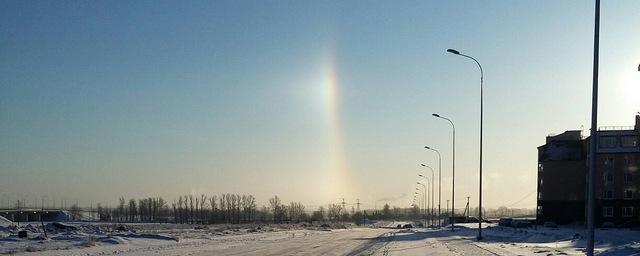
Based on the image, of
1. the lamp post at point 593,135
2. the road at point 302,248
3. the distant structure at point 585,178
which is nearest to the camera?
the lamp post at point 593,135

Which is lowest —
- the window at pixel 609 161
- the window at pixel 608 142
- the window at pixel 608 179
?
the window at pixel 608 179

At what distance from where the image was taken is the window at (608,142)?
99.1m

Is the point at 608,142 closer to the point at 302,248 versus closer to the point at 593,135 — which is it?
the point at 302,248

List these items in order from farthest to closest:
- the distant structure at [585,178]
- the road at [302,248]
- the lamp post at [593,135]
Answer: the distant structure at [585,178], the road at [302,248], the lamp post at [593,135]

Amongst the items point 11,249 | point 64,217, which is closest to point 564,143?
point 11,249

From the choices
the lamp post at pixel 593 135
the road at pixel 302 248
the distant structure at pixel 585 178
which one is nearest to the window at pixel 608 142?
the distant structure at pixel 585 178

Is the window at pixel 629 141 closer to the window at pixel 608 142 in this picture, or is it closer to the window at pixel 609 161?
the window at pixel 608 142

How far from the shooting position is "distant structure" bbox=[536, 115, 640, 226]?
97.2 meters

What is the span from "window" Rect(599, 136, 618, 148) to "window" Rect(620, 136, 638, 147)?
0.95 m

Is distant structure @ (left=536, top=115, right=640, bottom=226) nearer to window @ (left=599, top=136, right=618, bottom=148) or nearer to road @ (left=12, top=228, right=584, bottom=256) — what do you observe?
window @ (left=599, top=136, right=618, bottom=148)

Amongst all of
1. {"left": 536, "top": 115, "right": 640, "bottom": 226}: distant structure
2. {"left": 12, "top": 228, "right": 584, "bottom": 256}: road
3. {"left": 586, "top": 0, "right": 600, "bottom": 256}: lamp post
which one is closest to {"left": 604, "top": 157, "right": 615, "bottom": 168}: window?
{"left": 536, "top": 115, "right": 640, "bottom": 226}: distant structure

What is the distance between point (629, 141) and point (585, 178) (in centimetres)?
1074

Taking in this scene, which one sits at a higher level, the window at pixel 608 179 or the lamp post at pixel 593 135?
the lamp post at pixel 593 135

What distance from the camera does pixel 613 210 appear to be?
97.5 metres
